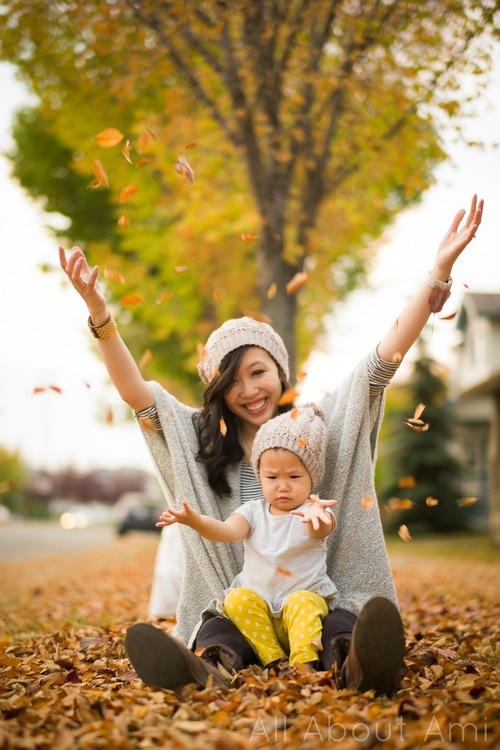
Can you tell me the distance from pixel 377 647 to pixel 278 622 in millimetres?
621

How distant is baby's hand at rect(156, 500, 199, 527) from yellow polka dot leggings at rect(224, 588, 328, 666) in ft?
1.32

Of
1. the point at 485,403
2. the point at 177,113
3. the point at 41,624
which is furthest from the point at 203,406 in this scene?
the point at 485,403

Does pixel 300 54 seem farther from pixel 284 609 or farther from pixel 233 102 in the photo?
Result: pixel 284 609

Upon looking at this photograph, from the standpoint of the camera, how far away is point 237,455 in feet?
12.1

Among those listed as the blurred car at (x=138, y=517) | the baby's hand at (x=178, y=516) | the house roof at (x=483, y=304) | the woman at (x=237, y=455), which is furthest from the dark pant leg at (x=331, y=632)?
the blurred car at (x=138, y=517)

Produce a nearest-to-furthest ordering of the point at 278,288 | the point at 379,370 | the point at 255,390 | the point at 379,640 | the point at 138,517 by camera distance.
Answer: the point at 379,640, the point at 379,370, the point at 255,390, the point at 278,288, the point at 138,517

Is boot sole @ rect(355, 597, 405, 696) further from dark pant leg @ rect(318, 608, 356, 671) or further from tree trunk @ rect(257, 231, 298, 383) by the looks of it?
tree trunk @ rect(257, 231, 298, 383)

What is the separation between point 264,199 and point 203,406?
17.3ft

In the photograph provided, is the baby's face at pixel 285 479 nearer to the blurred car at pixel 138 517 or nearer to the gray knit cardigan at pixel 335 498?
the gray knit cardigan at pixel 335 498

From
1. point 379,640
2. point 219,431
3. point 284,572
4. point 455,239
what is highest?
point 455,239

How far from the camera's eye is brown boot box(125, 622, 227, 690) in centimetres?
260

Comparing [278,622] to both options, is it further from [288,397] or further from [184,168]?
[184,168]

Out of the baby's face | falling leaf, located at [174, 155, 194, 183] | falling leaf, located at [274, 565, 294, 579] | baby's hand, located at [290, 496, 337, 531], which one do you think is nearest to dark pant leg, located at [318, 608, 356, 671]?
falling leaf, located at [274, 565, 294, 579]

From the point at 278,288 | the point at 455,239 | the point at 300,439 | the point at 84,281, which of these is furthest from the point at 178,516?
the point at 278,288
